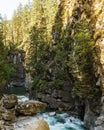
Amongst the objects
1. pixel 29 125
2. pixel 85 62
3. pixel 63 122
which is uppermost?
pixel 85 62

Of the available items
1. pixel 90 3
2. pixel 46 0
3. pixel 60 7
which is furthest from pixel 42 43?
pixel 90 3

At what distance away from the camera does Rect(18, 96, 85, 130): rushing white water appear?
39.1m

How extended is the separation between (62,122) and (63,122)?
15cm

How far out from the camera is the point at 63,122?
1651 inches

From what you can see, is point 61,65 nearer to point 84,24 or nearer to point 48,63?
point 48,63

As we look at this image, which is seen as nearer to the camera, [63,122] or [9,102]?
[9,102]

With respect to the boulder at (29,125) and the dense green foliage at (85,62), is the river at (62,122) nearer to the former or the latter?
the dense green foliage at (85,62)

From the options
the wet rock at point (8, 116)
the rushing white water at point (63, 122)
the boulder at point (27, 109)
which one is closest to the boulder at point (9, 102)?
the boulder at point (27, 109)

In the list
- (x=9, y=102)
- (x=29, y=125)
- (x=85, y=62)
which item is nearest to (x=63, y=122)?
(x=85, y=62)

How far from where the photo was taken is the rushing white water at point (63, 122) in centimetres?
3906

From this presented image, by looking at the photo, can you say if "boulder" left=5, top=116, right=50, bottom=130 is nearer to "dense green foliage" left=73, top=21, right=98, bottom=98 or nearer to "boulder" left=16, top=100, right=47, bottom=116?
"boulder" left=16, top=100, right=47, bottom=116

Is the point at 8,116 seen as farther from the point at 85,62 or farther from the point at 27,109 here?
the point at 85,62

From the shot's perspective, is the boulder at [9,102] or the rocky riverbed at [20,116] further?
the boulder at [9,102]

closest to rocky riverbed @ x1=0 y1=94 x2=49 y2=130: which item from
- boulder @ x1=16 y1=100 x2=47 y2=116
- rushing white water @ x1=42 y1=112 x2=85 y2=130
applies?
boulder @ x1=16 y1=100 x2=47 y2=116
